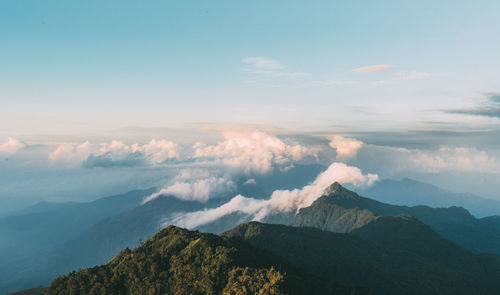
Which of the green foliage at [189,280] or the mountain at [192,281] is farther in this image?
the mountain at [192,281]

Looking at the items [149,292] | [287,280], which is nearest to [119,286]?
[149,292]

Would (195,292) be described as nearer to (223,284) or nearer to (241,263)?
(223,284)

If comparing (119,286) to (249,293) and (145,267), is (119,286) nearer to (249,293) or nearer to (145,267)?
(145,267)

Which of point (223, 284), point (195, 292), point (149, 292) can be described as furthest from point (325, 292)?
point (149, 292)

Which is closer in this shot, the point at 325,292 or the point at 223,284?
the point at 223,284

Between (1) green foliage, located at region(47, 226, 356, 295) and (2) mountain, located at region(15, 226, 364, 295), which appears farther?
(2) mountain, located at region(15, 226, 364, 295)

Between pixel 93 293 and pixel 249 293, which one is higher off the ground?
pixel 249 293

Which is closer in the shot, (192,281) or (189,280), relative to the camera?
(192,281)

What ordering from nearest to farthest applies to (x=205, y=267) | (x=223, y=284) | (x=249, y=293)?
(x=249, y=293), (x=223, y=284), (x=205, y=267)

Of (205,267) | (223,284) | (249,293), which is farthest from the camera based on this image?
(205,267)
